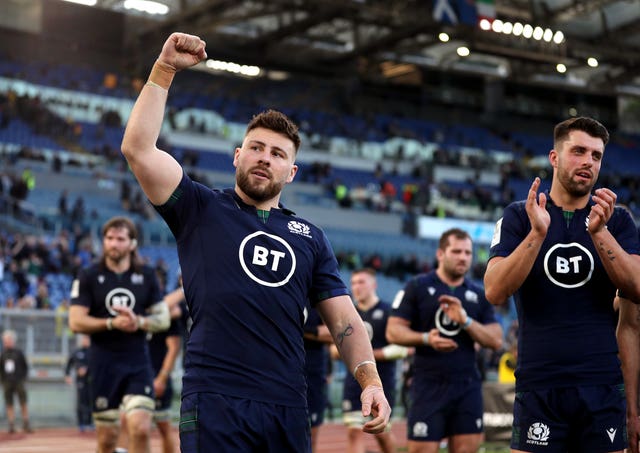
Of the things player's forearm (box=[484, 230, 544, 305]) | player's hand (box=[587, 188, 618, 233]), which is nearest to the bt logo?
player's forearm (box=[484, 230, 544, 305])

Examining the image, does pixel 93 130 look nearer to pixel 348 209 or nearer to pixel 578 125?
pixel 348 209

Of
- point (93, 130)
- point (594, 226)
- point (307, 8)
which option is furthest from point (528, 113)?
point (594, 226)

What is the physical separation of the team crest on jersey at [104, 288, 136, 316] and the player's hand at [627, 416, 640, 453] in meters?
4.84

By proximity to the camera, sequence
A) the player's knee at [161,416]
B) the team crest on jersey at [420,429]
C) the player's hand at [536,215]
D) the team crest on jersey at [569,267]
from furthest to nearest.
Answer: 1. the player's knee at [161,416]
2. the team crest on jersey at [420,429]
3. the team crest on jersey at [569,267]
4. the player's hand at [536,215]

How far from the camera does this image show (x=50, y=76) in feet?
119

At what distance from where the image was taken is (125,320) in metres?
8.16

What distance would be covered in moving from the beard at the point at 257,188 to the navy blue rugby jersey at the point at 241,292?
0.08 metres

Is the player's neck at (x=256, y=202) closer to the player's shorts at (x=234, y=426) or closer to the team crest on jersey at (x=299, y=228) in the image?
the team crest on jersey at (x=299, y=228)

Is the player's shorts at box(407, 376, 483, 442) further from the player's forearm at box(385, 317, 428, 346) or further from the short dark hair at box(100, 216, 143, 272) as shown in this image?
the short dark hair at box(100, 216, 143, 272)

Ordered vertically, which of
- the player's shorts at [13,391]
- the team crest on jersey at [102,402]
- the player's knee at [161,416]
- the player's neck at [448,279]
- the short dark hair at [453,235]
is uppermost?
the short dark hair at [453,235]

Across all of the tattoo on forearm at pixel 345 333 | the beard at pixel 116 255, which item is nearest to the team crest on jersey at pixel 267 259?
the tattoo on forearm at pixel 345 333

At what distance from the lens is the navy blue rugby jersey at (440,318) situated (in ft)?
27.4

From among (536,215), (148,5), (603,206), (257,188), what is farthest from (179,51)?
(148,5)

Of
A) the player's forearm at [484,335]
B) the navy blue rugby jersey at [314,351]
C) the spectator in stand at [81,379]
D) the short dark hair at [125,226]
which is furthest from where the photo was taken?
the spectator in stand at [81,379]
